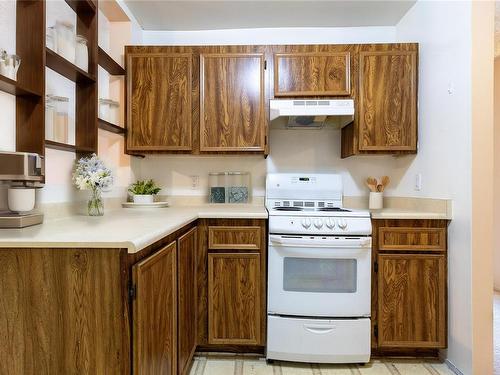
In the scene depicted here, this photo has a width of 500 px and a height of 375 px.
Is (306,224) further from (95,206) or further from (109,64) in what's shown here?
(109,64)

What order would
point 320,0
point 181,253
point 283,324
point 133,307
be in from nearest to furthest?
point 133,307, point 181,253, point 283,324, point 320,0

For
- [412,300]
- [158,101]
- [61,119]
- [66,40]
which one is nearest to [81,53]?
[66,40]

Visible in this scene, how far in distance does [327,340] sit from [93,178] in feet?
5.40

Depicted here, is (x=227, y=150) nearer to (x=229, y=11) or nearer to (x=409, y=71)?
(x=229, y=11)

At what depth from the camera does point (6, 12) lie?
145cm

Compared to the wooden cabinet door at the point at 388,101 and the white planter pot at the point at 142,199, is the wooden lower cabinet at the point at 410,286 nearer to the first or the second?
the wooden cabinet door at the point at 388,101

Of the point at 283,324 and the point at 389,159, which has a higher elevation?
the point at 389,159

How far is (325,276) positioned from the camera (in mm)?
2057

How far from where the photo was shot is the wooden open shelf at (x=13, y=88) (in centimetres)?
131

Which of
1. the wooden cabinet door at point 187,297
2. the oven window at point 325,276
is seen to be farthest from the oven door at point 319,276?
the wooden cabinet door at point 187,297

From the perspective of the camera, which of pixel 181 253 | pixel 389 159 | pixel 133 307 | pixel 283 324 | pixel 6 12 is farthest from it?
pixel 389 159

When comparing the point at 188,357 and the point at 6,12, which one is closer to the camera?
the point at 6,12

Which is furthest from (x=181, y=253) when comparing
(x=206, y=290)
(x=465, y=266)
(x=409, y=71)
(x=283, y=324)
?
(x=409, y=71)

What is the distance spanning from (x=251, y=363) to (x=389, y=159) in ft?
6.20
